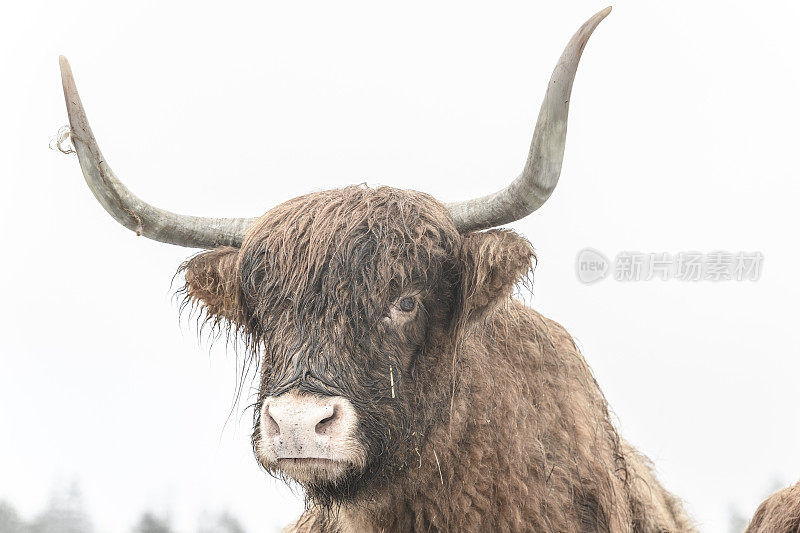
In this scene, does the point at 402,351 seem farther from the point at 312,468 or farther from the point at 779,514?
the point at 779,514

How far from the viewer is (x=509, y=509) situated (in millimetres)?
5203

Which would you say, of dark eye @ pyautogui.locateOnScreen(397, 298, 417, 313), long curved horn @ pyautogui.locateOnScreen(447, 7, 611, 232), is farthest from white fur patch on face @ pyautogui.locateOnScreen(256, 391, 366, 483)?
long curved horn @ pyautogui.locateOnScreen(447, 7, 611, 232)

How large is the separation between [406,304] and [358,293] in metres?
0.30

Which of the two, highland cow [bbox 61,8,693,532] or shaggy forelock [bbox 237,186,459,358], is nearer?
highland cow [bbox 61,8,693,532]

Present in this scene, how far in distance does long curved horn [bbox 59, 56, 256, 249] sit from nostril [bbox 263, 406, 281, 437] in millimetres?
1521

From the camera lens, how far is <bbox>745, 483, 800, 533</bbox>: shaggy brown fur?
5.63 m

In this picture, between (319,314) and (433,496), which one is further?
(433,496)

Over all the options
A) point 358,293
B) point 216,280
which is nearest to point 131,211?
point 216,280

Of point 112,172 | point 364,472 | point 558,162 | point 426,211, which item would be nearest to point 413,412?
point 364,472

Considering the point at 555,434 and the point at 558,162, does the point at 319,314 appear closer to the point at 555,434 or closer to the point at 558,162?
the point at 558,162

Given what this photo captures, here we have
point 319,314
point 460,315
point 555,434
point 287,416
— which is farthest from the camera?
point 555,434

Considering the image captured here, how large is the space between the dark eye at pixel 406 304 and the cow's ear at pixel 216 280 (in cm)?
102

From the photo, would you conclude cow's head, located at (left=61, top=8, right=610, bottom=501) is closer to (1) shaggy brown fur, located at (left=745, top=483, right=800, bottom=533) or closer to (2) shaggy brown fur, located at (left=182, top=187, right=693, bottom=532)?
(2) shaggy brown fur, located at (left=182, top=187, right=693, bottom=532)

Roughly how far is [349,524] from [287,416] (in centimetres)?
138
